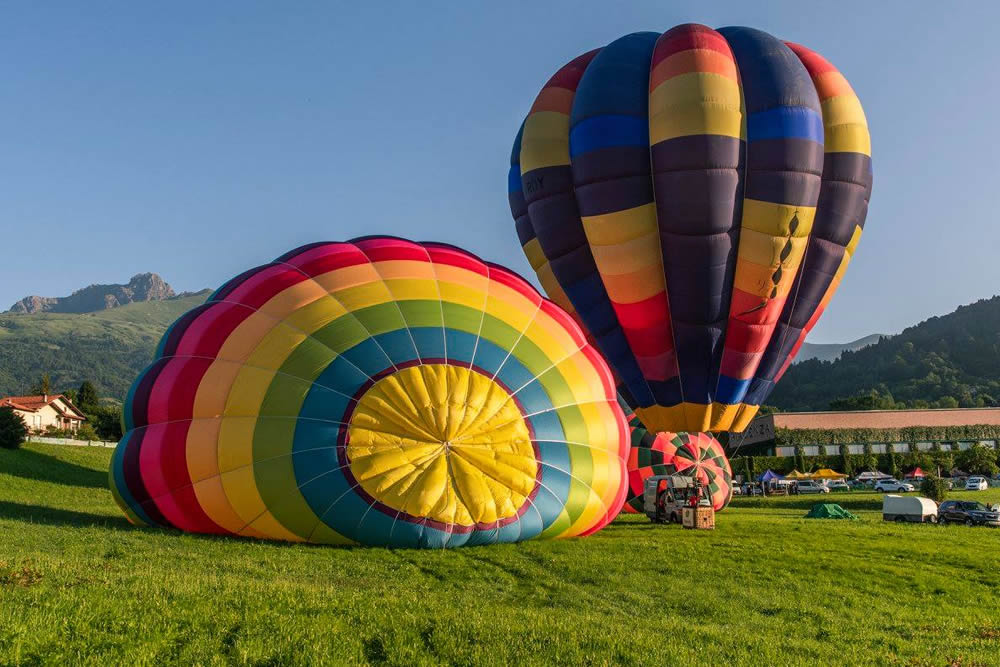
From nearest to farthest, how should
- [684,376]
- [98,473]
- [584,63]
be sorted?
[684,376], [584,63], [98,473]

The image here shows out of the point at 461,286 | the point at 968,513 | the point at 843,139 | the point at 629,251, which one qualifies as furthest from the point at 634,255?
the point at 968,513

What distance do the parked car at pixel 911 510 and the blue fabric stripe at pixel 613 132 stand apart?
46.0 ft

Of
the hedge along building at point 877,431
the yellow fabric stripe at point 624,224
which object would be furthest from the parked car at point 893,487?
the yellow fabric stripe at point 624,224

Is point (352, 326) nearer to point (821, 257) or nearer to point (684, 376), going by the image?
point (684, 376)

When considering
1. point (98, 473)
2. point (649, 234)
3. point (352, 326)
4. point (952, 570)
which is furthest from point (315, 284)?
point (98, 473)

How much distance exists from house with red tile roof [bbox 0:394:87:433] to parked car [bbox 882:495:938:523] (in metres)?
56.3

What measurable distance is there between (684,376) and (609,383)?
3.33m

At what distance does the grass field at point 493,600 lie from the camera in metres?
6.29

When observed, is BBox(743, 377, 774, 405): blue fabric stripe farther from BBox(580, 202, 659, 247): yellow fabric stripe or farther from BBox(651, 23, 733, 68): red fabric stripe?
BBox(651, 23, 733, 68): red fabric stripe

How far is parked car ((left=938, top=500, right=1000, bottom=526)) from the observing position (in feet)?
75.9

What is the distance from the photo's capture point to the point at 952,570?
41.6ft

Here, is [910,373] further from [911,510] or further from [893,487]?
[911,510]

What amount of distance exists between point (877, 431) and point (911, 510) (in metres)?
41.3

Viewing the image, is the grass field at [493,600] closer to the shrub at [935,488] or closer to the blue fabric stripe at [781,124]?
the blue fabric stripe at [781,124]
